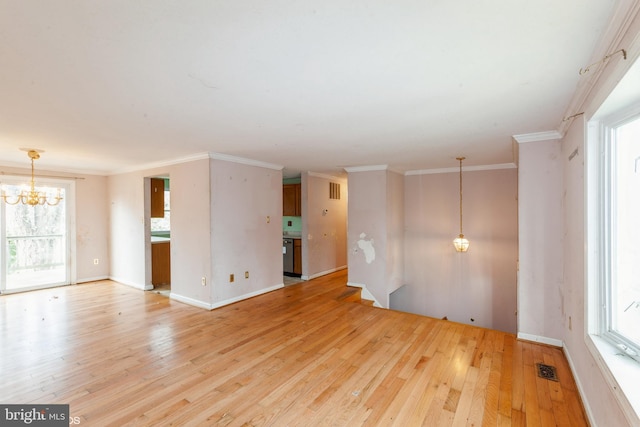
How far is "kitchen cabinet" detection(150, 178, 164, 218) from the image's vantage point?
18.7 feet

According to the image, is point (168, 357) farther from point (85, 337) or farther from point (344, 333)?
point (344, 333)

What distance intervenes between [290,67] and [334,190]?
5266 mm

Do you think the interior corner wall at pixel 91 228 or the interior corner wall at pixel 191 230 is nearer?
the interior corner wall at pixel 191 230

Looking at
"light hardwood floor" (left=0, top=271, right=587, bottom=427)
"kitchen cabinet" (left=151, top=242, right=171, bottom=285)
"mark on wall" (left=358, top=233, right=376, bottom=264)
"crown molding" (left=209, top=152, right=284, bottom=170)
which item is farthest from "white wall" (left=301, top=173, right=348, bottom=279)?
"kitchen cabinet" (left=151, top=242, right=171, bottom=285)

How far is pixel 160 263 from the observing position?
230 inches

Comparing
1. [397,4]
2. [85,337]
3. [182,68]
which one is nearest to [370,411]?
[397,4]

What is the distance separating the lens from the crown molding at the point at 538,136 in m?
3.01

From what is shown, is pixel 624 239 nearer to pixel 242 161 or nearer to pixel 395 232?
pixel 395 232

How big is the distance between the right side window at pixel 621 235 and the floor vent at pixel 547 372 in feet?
2.87

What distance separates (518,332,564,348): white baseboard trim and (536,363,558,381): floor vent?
0.52 m

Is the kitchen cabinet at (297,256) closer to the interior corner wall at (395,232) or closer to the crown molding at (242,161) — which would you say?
the crown molding at (242,161)

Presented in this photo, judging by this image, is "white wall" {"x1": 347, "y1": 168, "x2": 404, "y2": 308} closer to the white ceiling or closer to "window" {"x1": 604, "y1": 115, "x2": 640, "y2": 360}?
the white ceiling

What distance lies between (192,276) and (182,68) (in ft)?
11.4

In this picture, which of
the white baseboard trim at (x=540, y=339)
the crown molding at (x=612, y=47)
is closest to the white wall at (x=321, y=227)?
A: the white baseboard trim at (x=540, y=339)
